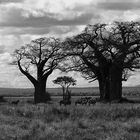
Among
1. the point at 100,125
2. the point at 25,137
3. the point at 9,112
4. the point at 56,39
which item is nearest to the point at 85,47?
the point at 56,39

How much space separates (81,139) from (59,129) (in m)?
2.41

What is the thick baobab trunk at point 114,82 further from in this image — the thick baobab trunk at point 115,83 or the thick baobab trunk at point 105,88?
the thick baobab trunk at point 105,88

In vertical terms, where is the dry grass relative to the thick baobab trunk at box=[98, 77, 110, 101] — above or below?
below

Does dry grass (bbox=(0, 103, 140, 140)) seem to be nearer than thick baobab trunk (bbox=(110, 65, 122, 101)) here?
Yes

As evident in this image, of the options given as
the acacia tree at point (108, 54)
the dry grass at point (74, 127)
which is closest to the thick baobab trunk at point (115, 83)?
the acacia tree at point (108, 54)

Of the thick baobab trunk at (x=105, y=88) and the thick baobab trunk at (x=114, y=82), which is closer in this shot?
the thick baobab trunk at (x=114, y=82)

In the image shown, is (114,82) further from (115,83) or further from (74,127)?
(74,127)

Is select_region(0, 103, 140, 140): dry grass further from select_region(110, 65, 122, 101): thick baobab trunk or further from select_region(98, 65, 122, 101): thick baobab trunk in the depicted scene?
select_region(110, 65, 122, 101): thick baobab trunk

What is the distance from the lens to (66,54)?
54656mm

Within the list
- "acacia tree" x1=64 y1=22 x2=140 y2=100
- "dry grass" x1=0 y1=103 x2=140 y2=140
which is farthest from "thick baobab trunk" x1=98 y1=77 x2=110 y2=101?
"dry grass" x1=0 y1=103 x2=140 y2=140

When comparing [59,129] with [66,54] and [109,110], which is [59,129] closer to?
[109,110]

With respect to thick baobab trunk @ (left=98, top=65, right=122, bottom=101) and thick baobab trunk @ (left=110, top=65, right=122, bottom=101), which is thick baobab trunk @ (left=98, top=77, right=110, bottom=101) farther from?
thick baobab trunk @ (left=110, top=65, right=122, bottom=101)

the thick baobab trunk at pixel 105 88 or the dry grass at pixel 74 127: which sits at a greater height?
the thick baobab trunk at pixel 105 88

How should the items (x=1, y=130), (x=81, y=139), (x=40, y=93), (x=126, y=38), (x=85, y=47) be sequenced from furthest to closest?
(x=40, y=93)
(x=85, y=47)
(x=126, y=38)
(x=1, y=130)
(x=81, y=139)
